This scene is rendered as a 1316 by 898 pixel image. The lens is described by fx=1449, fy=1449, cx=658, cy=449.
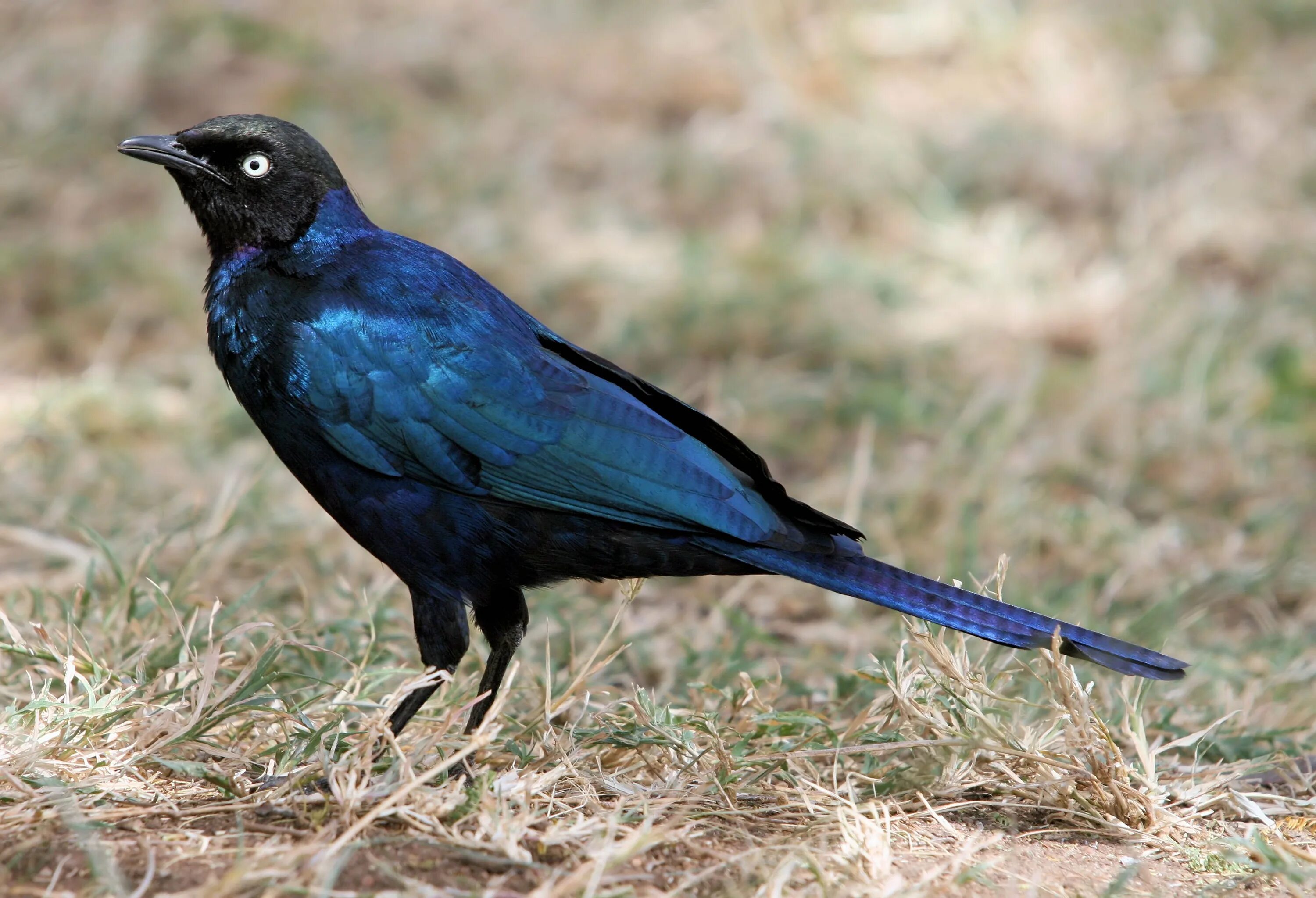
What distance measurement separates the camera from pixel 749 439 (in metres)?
5.44

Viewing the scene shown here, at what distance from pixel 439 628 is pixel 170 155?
1266 millimetres

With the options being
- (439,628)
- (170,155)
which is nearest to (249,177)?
(170,155)

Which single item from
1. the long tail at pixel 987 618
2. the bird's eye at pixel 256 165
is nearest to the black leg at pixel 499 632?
the long tail at pixel 987 618

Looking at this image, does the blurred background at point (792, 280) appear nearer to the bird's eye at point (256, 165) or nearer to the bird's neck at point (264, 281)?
the bird's neck at point (264, 281)

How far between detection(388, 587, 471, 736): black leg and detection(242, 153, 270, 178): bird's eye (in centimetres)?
101

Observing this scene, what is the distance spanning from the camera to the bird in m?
2.98

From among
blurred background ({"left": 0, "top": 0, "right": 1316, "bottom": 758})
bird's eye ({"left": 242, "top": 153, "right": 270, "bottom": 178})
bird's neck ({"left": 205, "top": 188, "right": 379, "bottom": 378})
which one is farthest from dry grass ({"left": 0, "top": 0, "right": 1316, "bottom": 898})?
bird's eye ({"left": 242, "top": 153, "right": 270, "bottom": 178})

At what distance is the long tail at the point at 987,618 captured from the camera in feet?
9.23

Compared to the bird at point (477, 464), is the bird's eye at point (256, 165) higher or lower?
higher

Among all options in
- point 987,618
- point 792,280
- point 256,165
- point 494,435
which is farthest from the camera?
point 792,280

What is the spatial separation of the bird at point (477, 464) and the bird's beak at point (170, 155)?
1.08 feet

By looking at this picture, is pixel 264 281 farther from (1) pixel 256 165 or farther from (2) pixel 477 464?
(2) pixel 477 464

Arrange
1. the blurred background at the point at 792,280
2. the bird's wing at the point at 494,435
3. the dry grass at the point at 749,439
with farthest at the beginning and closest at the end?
the blurred background at the point at 792,280 → the bird's wing at the point at 494,435 → the dry grass at the point at 749,439

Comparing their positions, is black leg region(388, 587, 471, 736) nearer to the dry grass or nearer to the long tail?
the dry grass
